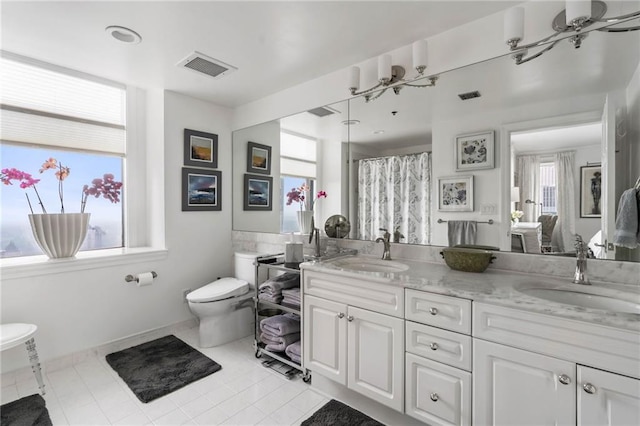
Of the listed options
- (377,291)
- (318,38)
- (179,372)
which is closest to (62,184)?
(179,372)

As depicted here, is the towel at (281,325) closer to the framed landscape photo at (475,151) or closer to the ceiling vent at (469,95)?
the framed landscape photo at (475,151)

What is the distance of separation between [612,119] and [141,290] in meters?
3.55

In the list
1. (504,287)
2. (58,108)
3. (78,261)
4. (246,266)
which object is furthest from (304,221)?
(58,108)

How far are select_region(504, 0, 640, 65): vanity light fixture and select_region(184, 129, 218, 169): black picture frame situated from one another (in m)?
2.70

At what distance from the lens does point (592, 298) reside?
130cm

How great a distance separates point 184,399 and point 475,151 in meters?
2.45

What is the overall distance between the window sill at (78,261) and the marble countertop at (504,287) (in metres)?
1.77

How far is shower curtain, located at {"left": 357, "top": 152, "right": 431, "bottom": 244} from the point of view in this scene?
2033 mm

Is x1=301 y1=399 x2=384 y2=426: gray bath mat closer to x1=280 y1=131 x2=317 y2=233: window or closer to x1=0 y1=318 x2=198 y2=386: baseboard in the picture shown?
x1=280 y1=131 x2=317 y2=233: window

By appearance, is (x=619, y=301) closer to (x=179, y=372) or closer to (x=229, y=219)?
(x=179, y=372)

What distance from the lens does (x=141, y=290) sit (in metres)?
2.71

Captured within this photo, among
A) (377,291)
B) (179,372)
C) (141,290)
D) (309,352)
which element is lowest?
(179,372)

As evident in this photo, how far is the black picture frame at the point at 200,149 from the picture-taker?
2959mm

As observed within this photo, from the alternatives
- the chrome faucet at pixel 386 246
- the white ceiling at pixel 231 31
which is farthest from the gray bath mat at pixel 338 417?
the white ceiling at pixel 231 31
